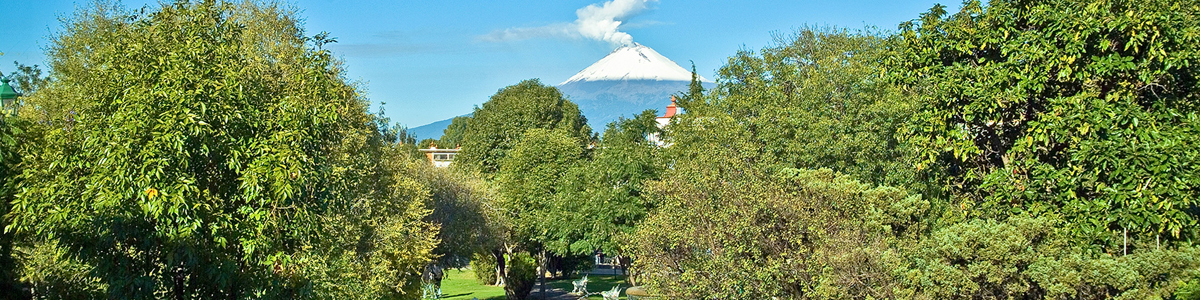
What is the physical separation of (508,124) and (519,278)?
89.2 ft

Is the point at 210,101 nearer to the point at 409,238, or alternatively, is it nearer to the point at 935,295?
the point at 935,295

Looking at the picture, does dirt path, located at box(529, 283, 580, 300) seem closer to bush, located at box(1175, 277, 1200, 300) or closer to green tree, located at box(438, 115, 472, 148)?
bush, located at box(1175, 277, 1200, 300)

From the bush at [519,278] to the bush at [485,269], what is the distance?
488cm

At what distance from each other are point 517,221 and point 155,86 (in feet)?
108

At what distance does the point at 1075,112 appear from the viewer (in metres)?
13.2

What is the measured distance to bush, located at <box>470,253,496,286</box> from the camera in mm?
42963

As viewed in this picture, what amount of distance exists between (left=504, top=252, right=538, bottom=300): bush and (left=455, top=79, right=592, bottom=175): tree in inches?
845

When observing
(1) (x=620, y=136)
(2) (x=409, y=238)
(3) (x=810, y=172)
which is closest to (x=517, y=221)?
A: (1) (x=620, y=136)

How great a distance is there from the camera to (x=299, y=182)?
1024 cm

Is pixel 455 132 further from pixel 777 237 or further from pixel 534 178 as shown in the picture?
pixel 777 237

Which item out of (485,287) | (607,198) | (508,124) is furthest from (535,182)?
(508,124)

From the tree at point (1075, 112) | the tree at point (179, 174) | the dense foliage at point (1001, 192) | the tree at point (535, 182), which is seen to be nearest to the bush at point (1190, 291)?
the dense foliage at point (1001, 192)

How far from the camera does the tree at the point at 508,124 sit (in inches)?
2411

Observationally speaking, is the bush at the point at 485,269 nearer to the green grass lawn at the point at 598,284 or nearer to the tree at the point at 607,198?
the green grass lawn at the point at 598,284
